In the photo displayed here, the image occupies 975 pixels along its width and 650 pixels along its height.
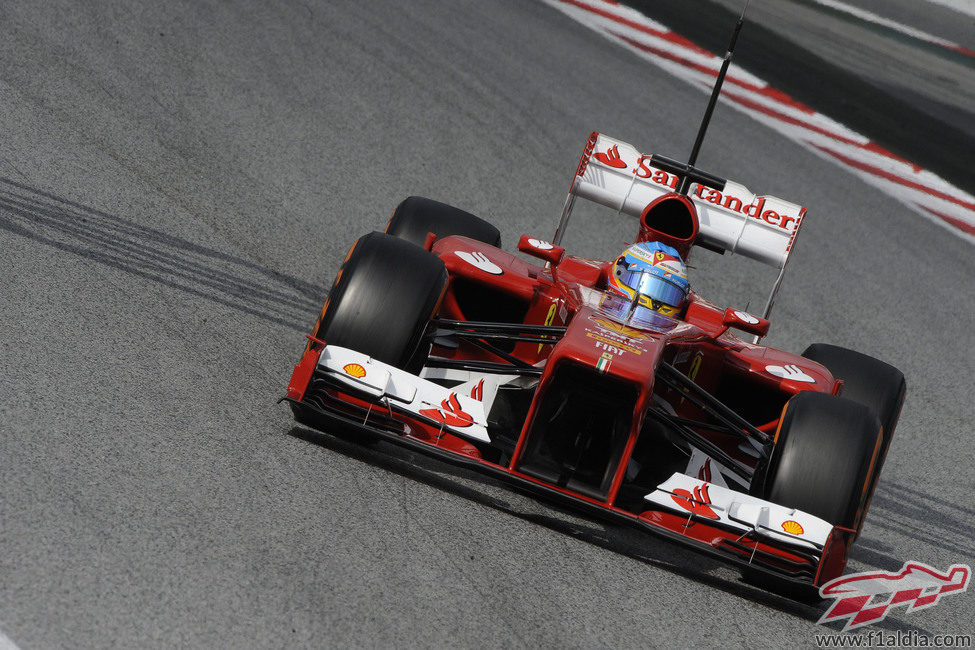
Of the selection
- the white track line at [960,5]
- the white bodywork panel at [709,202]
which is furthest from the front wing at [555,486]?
the white track line at [960,5]

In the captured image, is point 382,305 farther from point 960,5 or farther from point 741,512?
point 960,5

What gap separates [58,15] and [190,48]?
121 cm

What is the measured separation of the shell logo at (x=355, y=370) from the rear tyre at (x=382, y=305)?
0.81 ft

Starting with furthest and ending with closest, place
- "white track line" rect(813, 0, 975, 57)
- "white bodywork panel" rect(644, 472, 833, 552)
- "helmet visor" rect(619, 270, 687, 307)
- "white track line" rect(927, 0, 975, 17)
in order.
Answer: "white track line" rect(927, 0, 975, 17) → "white track line" rect(813, 0, 975, 57) → "helmet visor" rect(619, 270, 687, 307) → "white bodywork panel" rect(644, 472, 833, 552)

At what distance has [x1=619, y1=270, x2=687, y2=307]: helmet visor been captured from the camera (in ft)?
23.4

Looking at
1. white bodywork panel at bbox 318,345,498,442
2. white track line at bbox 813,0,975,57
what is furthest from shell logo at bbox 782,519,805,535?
white track line at bbox 813,0,975,57

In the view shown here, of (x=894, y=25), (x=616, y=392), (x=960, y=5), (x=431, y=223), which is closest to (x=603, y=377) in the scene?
(x=616, y=392)

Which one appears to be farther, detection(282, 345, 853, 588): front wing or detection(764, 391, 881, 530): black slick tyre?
detection(764, 391, 881, 530): black slick tyre

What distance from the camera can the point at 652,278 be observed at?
7.14 metres

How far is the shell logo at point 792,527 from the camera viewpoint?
17.9 feet

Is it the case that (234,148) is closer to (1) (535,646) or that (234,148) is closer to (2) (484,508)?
(2) (484,508)

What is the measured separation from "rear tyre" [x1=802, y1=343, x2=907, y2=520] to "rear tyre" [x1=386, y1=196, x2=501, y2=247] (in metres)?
2.25

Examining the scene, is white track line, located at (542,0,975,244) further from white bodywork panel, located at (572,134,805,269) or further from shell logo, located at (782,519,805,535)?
shell logo, located at (782,519,805,535)

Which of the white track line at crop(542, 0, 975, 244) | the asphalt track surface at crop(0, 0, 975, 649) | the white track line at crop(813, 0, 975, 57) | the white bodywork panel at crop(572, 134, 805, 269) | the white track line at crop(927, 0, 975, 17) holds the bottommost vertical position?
the asphalt track surface at crop(0, 0, 975, 649)
